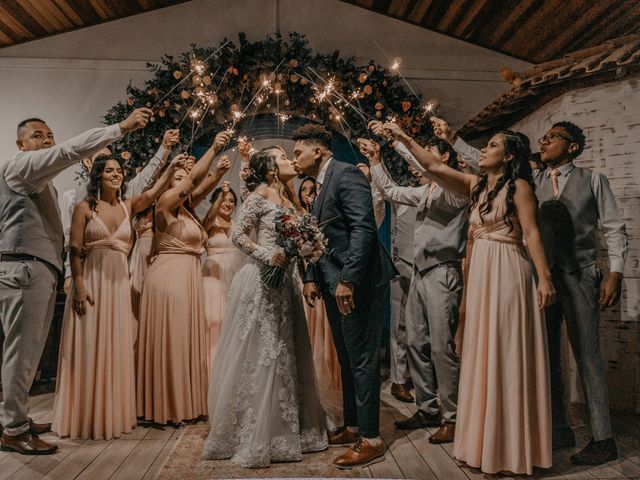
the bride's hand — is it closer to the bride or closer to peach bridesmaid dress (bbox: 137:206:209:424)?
the bride

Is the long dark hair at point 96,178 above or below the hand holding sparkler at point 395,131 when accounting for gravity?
below

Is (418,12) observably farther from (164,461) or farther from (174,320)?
(164,461)

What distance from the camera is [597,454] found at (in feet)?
9.39

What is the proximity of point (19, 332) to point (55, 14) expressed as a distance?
421 centimetres

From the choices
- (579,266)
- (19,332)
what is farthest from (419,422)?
(19,332)

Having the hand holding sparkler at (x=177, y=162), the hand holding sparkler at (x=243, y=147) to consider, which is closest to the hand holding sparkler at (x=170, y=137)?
the hand holding sparkler at (x=177, y=162)

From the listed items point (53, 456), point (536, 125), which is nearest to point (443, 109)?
point (536, 125)

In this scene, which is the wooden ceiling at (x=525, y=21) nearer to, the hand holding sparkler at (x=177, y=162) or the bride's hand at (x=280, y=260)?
the bride's hand at (x=280, y=260)

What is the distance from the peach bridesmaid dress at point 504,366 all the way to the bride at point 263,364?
0.91 metres

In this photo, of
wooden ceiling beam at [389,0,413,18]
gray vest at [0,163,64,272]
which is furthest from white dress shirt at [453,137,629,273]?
wooden ceiling beam at [389,0,413,18]

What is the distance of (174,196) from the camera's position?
3732 millimetres

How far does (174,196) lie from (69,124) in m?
2.95

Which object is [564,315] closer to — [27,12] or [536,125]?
[536,125]

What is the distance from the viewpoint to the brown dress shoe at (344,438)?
10.2ft
